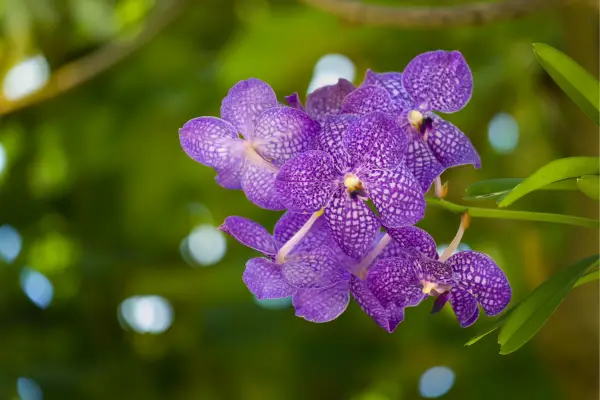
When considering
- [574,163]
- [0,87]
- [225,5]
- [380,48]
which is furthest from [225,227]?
[225,5]

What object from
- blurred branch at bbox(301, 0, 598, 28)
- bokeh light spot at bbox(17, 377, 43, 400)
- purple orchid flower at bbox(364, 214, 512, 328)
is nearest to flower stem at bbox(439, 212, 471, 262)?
purple orchid flower at bbox(364, 214, 512, 328)

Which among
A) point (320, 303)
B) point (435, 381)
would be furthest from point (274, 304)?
point (320, 303)

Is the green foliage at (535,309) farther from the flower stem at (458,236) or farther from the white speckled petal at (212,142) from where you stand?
the white speckled petal at (212,142)

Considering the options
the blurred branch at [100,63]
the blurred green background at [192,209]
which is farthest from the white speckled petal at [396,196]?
the blurred branch at [100,63]

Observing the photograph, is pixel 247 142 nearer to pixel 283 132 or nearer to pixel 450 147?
pixel 283 132

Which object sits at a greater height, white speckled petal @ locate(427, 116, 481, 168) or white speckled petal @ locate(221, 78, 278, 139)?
white speckled petal @ locate(221, 78, 278, 139)

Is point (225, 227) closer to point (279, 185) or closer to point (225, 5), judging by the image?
point (279, 185)

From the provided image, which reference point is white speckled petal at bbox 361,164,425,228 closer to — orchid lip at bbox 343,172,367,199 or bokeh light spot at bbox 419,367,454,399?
orchid lip at bbox 343,172,367,199
